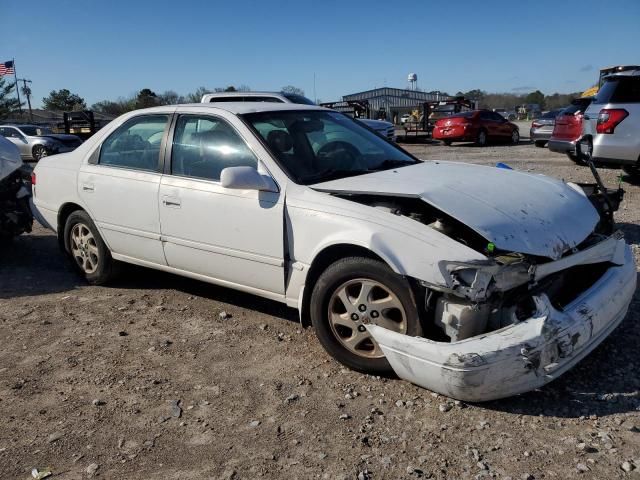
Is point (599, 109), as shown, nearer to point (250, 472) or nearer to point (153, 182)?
point (153, 182)

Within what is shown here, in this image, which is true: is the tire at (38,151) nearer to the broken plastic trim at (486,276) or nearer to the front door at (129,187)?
the front door at (129,187)

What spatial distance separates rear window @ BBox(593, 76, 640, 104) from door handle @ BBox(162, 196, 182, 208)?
691cm

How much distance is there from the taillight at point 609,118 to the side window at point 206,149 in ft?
21.0

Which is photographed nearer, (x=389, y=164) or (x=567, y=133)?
(x=389, y=164)

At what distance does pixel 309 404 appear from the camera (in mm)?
3045

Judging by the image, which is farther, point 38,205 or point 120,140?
point 38,205

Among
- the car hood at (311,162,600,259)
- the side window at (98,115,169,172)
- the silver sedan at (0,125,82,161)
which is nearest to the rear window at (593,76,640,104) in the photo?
the car hood at (311,162,600,259)

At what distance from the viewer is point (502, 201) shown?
10.6 ft

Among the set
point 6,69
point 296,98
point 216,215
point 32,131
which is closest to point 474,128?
point 296,98

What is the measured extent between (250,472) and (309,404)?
63 centimetres

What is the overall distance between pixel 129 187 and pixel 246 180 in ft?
4.63

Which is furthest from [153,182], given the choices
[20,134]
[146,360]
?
[20,134]

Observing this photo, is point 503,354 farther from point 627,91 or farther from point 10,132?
point 10,132

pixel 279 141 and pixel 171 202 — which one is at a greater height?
pixel 279 141
